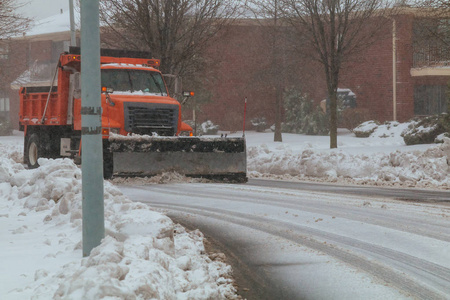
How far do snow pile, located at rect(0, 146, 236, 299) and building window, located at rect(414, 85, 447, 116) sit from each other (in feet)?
97.9

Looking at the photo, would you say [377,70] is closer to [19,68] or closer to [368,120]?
[368,120]

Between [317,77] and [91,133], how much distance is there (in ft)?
105

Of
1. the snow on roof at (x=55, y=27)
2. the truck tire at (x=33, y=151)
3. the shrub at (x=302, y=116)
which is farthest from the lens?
the snow on roof at (x=55, y=27)

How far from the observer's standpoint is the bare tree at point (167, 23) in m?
20.2

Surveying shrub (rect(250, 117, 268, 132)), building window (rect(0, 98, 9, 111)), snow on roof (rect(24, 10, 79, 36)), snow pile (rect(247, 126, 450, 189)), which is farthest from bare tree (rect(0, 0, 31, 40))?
building window (rect(0, 98, 9, 111))

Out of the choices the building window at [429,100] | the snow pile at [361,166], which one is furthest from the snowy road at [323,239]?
the building window at [429,100]

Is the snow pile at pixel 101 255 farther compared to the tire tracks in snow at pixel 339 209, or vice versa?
the tire tracks in snow at pixel 339 209

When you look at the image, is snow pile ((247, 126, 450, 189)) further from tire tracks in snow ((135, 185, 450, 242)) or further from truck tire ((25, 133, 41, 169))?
truck tire ((25, 133, 41, 169))

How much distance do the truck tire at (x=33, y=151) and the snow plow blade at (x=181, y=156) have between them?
201 inches

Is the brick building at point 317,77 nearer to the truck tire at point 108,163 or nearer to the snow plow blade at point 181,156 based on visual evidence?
the snow plow blade at point 181,156

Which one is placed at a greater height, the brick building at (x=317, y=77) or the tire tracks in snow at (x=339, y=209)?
the brick building at (x=317, y=77)

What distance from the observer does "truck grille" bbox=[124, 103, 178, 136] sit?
13.8 meters

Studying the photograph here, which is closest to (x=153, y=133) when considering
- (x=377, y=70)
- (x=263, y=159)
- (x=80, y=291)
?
(x=263, y=159)

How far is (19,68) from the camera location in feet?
139
